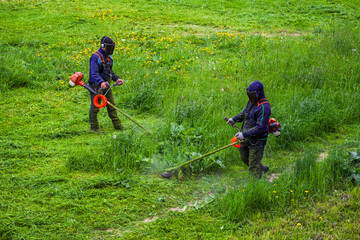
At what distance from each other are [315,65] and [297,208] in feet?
18.3

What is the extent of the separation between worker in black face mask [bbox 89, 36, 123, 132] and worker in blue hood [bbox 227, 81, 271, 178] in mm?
2457

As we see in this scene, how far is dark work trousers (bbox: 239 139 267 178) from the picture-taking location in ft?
16.3

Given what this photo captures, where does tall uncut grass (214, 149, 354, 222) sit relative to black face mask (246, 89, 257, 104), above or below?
below

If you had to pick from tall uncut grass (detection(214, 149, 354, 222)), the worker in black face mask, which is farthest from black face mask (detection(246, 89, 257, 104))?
the worker in black face mask

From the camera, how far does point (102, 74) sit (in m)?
6.41

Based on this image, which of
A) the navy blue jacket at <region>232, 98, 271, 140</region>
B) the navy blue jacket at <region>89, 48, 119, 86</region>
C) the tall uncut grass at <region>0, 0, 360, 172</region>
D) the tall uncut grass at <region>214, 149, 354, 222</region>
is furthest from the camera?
the tall uncut grass at <region>0, 0, 360, 172</region>

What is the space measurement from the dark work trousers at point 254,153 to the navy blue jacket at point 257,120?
110 millimetres

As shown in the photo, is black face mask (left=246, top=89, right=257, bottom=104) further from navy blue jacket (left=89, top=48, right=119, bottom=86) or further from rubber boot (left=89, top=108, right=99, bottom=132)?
rubber boot (left=89, top=108, right=99, bottom=132)

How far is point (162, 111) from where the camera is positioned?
7230mm

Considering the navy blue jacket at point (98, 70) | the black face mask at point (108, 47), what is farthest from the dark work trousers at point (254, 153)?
the black face mask at point (108, 47)

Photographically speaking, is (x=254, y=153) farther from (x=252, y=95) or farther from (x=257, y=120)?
(x=252, y=95)

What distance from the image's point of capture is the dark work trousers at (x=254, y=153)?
4.97 m

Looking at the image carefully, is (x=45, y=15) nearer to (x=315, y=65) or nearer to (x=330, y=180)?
(x=315, y=65)

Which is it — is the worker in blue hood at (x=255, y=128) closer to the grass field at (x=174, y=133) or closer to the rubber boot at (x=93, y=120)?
the grass field at (x=174, y=133)
